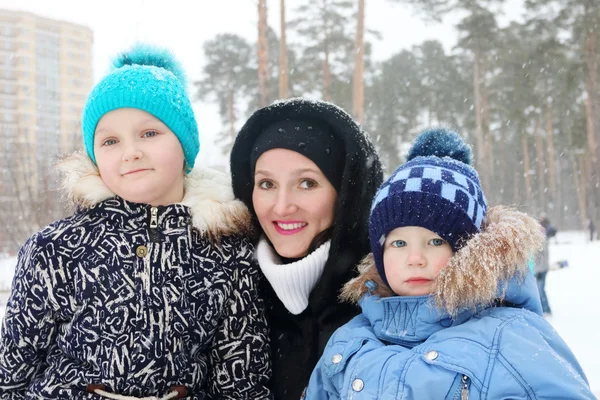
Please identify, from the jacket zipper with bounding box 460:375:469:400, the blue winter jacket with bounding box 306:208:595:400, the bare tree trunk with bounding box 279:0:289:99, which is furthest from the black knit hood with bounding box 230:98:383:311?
the bare tree trunk with bounding box 279:0:289:99

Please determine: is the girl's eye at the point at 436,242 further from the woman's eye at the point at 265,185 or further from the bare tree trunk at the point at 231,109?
the bare tree trunk at the point at 231,109

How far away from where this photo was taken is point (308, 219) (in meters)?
2.31

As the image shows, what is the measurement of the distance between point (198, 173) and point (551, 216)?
154 ft

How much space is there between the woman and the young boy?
6.5 inches

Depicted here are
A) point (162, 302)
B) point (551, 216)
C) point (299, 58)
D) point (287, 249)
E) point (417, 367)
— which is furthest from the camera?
point (551, 216)

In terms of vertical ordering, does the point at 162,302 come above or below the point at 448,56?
below

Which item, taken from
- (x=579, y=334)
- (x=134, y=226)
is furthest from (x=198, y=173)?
(x=579, y=334)

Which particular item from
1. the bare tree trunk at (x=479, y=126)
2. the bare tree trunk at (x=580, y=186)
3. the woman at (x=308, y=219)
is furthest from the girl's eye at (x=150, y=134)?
the bare tree trunk at (x=580, y=186)

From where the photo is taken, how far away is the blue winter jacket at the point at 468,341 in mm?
1641

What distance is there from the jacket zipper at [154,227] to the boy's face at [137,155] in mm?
45

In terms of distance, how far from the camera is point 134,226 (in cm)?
203

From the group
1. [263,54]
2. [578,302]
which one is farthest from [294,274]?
[578,302]

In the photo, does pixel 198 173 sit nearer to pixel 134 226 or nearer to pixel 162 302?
pixel 134 226

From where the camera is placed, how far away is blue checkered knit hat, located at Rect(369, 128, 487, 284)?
Result: 6.41 feet
